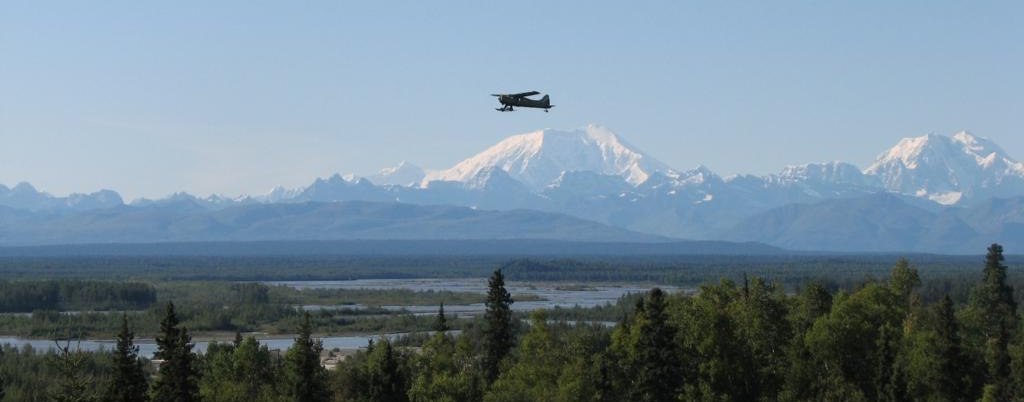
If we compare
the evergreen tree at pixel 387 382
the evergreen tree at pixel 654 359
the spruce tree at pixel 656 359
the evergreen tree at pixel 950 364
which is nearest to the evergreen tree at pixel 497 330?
the evergreen tree at pixel 387 382

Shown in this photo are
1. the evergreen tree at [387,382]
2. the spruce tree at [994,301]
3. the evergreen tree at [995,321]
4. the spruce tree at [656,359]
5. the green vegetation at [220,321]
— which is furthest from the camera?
the green vegetation at [220,321]

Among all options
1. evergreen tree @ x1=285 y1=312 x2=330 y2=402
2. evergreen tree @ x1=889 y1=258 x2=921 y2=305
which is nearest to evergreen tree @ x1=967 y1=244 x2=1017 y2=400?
evergreen tree @ x1=889 y1=258 x2=921 y2=305

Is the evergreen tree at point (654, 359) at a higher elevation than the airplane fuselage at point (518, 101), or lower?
lower

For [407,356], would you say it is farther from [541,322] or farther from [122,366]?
[122,366]

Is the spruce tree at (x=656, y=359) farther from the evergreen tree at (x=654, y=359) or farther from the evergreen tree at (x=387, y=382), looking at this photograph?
the evergreen tree at (x=387, y=382)

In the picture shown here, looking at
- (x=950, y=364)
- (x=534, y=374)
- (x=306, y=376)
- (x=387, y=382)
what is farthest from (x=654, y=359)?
(x=306, y=376)

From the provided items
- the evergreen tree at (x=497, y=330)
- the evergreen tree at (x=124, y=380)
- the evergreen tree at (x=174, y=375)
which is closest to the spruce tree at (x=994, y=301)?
the evergreen tree at (x=497, y=330)

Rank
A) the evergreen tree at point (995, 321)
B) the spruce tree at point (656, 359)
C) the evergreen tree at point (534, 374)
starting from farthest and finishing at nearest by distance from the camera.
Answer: the evergreen tree at point (995, 321) → the spruce tree at point (656, 359) → the evergreen tree at point (534, 374)

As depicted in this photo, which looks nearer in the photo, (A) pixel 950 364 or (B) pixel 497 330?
(A) pixel 950 364

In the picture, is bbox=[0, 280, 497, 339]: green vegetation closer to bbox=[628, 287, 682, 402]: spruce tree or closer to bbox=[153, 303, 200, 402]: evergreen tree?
bbox=[628, 287, 682, 402]: spruce tree

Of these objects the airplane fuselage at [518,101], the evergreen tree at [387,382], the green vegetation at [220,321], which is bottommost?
the evergreen tree at [387,382]

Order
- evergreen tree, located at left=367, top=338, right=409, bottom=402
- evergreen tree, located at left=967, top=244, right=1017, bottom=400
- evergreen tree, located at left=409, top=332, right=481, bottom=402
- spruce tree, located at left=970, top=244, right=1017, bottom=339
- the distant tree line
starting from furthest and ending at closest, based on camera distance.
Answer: the distant tree line < spruce tree, located at left=970, top=244, right=1017, bottom=339 < evergreen tree, located at left=967, top=244, right=1017, bottom=400 < evergreen tree, located at left=367, top=338, right=409, bottom=402 < evergreen tree, located at left=409, top=332, right=481, bottom=402

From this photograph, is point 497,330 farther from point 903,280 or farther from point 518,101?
point 903,280

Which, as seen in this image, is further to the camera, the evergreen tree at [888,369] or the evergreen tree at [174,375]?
the evergreen tree at [888,369]
